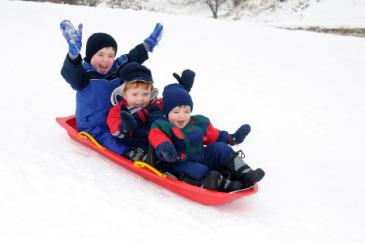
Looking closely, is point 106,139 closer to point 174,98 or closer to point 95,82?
point 95,82

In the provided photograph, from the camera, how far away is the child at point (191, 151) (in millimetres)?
3021

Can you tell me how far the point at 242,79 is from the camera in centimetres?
683

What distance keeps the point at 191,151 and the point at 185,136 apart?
131 mm

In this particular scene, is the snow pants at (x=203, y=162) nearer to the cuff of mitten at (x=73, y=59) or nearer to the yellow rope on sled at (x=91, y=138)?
the yellow rope on sled at (x=91, y=138)

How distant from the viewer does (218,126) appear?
16.7 feet

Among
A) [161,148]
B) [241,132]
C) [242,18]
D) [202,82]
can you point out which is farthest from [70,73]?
[242,18]

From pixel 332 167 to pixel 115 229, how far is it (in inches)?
106

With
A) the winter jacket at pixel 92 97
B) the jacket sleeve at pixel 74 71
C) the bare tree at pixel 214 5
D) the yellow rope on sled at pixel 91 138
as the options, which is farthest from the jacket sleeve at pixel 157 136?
the bare tree at pixel 214 5

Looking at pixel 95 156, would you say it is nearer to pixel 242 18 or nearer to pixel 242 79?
pixel 242 79

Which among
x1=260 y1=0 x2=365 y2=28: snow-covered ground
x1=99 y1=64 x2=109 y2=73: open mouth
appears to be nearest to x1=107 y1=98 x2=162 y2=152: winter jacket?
x1=99 y1=64 x2=109 y2=73: open mouth

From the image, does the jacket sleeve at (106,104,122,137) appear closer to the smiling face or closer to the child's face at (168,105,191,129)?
the smiling face

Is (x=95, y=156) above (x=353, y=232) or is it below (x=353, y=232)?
above

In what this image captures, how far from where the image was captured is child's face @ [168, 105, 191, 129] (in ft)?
Answer: 10.6

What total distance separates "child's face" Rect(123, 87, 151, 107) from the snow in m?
0.53
